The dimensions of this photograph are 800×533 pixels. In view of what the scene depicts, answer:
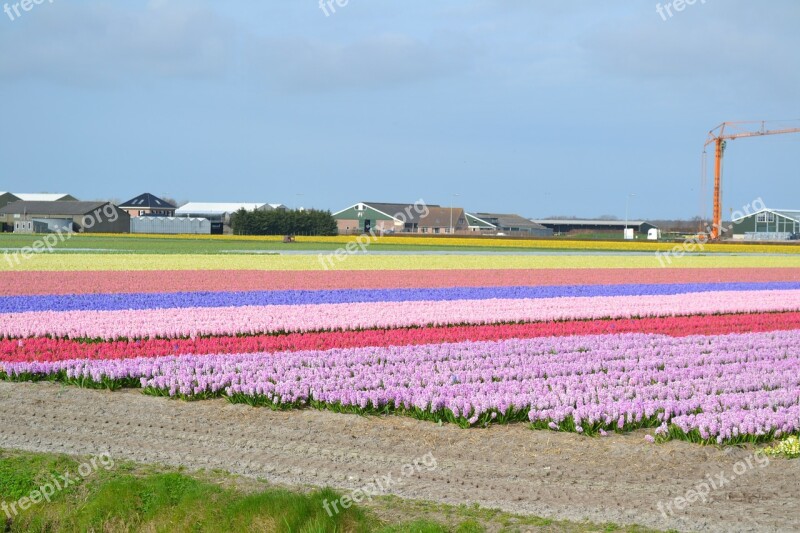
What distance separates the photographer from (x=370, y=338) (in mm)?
16906

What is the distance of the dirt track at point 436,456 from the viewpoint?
8.25 metres

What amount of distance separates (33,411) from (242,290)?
53.4 feet

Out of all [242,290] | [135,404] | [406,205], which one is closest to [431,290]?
[242,290]

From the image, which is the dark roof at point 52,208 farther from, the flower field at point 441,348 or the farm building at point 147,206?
the flower field at point 441,348

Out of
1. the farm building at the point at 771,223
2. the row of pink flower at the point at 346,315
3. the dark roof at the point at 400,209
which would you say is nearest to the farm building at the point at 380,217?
the dark roof at the point at 400,209

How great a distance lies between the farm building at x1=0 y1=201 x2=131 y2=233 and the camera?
103062mm

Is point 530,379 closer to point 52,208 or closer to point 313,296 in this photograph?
point 313,296

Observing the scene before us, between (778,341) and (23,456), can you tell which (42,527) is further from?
(778,341)

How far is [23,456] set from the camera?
939cm

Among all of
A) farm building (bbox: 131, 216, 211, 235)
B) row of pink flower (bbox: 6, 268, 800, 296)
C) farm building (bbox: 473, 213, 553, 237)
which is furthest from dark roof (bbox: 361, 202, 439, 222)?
row of pink flower (bbox: 6, 268, 800, 296)

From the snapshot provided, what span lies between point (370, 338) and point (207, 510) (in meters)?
9.07

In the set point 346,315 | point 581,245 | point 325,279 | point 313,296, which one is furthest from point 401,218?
point 346,315

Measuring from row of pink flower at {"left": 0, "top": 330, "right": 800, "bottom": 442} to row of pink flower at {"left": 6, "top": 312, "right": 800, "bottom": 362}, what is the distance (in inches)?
39.6

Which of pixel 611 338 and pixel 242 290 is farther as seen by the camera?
pixel 242 290
